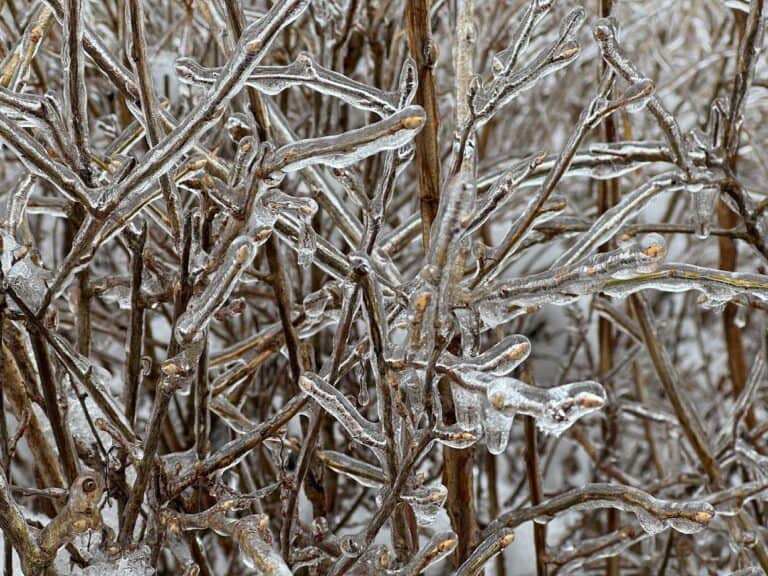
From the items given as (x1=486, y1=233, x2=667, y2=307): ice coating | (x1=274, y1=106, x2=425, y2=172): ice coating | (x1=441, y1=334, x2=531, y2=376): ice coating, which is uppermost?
(x1=274, y1=106, x2=425, y2=172): ice coating

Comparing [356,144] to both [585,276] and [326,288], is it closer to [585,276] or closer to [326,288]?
[585,276]

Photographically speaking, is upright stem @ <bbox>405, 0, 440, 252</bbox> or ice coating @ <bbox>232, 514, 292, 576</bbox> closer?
ice coating @ <bbox>232, 514, 292, 576</bbox>

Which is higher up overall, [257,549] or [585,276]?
[585,276]

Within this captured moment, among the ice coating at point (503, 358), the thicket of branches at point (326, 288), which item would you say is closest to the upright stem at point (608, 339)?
the thicket of branches at point (326, 288)

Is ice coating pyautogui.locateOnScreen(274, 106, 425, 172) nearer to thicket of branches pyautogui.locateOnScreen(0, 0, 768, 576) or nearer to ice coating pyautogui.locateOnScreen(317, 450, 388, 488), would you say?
thicket of branches pyautogui.locateOnScreen(0, 0, 768, 576)

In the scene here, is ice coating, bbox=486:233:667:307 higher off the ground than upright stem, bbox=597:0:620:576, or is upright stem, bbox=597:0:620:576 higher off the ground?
ice coating, bbox=486:233:667:307

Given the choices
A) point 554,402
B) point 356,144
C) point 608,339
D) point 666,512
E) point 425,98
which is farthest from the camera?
point 608,339

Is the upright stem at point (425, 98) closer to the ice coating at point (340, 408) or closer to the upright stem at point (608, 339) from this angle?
the ice coating at point (340, 408)

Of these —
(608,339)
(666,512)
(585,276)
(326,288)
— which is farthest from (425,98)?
(608,339)

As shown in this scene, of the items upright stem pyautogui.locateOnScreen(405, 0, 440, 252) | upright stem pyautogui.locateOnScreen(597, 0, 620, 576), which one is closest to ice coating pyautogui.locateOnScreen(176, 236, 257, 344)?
upright stem pyautogui.locateOnScreen(405, 0, 440, 252)

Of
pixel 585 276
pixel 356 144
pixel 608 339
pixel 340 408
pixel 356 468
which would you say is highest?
pixel 356 144

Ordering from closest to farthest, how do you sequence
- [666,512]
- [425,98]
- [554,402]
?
[554,402] → [666,512] → [425,98]

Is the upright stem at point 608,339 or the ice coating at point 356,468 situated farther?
the upright stem at point 608,339

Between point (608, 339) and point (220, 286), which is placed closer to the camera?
point (220, 286)
